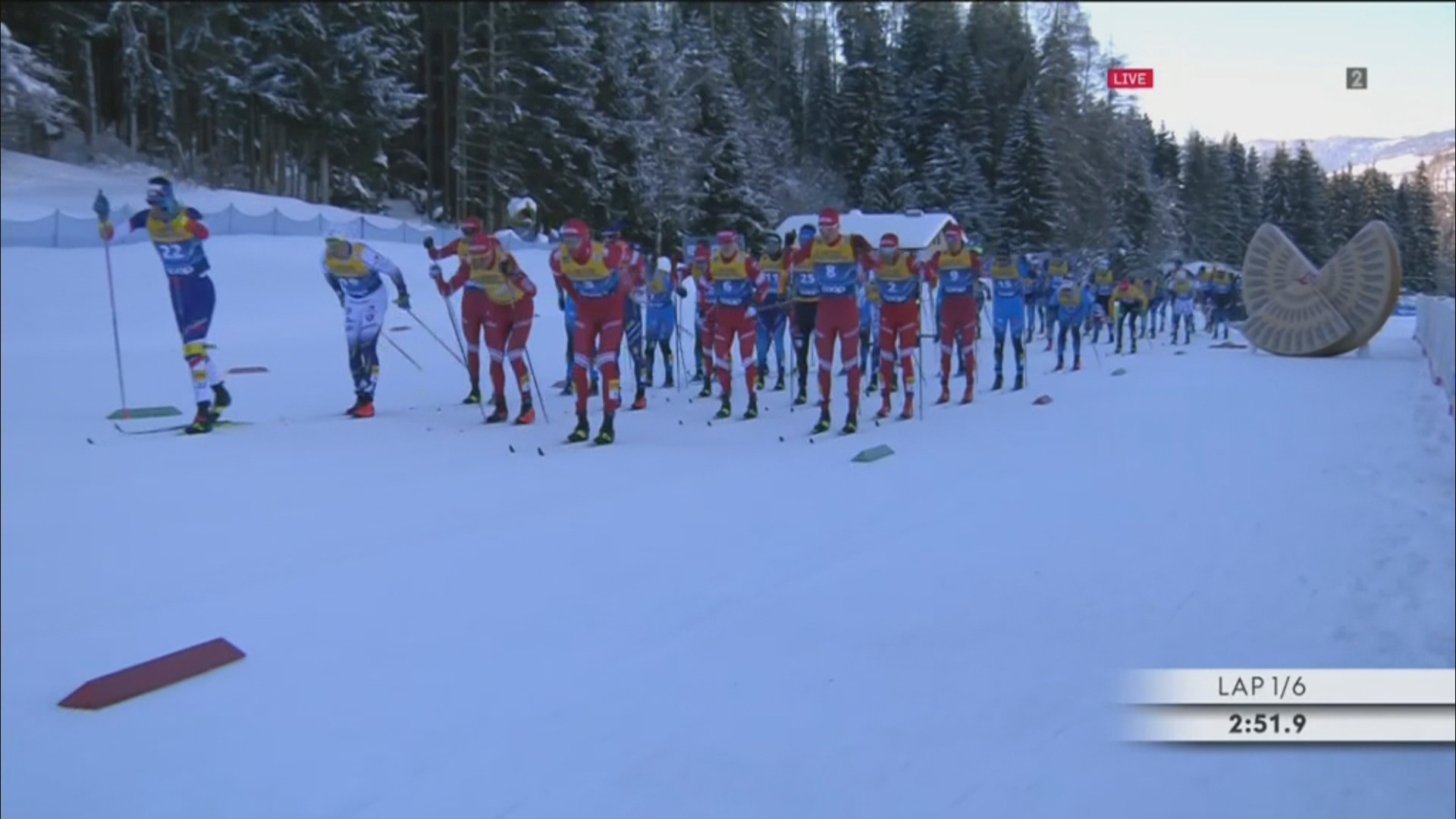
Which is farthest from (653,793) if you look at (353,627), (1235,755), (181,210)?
(181,210)

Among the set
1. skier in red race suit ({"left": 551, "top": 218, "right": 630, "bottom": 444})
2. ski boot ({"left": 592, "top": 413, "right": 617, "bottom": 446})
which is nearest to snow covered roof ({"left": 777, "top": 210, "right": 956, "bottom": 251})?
skier in red race suit ({"left": 551, "top": 218, "right": 630, "bottom": 444})

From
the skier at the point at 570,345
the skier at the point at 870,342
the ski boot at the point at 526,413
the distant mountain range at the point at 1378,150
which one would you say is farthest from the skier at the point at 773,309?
the distant mountain range at the point at 1378,150

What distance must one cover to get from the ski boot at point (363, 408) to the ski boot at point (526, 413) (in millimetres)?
1506

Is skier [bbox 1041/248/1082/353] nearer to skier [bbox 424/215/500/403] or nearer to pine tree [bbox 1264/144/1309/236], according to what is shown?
pine tree [bbox 1264/144/1309/236]

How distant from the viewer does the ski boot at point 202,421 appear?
32.2ft

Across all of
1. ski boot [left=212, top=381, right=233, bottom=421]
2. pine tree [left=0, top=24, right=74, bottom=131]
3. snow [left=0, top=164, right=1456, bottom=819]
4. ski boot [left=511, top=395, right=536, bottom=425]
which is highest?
pine tree [left=0, top=24, right=74, bottom=131]

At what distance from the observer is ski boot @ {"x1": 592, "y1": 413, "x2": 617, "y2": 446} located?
32.1ft

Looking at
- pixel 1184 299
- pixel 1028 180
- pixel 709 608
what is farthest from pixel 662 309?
pixel 1028 180

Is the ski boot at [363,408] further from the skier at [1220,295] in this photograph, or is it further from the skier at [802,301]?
the skier at [1220,295]

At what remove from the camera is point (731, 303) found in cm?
1219

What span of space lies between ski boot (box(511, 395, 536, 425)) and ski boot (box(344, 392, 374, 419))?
1.51m

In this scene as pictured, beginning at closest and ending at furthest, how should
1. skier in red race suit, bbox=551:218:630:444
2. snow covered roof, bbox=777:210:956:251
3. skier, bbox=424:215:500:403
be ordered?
snow covered roof, bbox=777:210:956:251 → skier in red race suit, bbox=551:218:630:444 → skier, bbox=424:215:500:403

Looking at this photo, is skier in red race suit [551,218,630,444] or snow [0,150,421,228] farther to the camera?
snow [0,150,421,228]

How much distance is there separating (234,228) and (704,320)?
11587 mm
